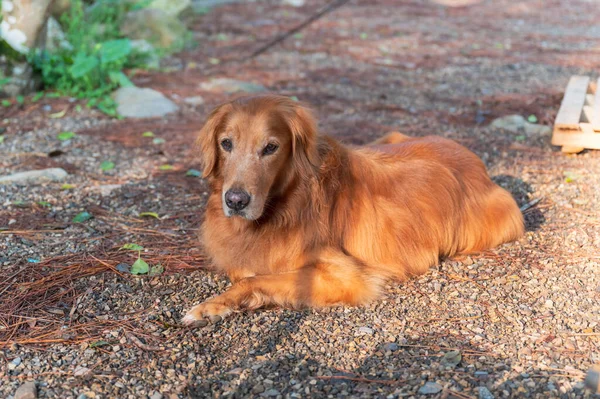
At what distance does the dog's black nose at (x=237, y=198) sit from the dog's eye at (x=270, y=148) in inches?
12.1

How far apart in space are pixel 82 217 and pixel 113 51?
4.02 metres

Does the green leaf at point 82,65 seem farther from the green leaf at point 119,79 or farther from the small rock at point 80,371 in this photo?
the small rock at point 80,371

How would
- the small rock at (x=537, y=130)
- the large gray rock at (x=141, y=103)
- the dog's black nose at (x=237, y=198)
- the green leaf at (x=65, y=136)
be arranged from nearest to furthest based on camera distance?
the dog's black nose at (x=237, y=198), the green leaf at (x=65, y=136), the small rock at (x=537, y=130), the large gray rock at (x=141, y=103)

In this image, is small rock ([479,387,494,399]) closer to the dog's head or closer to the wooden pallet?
the dog's head

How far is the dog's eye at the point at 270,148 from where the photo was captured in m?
3.75

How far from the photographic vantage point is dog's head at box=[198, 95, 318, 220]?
363 cm

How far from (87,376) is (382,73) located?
7.77 metres

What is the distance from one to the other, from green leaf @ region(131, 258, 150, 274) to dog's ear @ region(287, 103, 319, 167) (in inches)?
48.7

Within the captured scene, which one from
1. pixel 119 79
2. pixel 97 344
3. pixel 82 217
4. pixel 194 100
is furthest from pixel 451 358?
pixel 119 79

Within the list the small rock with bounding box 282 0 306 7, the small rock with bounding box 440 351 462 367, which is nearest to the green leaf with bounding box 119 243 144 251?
the small rock with bounding box 440 351 462 367

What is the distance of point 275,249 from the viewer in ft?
12.9

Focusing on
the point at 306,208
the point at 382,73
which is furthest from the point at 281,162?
the point at 382,73

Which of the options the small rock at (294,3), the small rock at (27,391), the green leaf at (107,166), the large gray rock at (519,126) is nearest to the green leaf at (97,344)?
the small rock at (27,391)

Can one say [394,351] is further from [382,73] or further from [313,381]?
[382,73]
